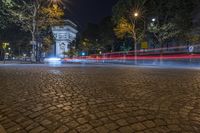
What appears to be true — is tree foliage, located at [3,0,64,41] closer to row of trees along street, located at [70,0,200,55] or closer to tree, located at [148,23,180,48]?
row of trees along street, located at [70,0,200,55]

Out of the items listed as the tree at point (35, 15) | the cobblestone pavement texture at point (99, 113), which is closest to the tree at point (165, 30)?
the tree at point (35, 15)

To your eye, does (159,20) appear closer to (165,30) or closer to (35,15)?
(165,30)

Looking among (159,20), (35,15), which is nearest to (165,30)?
(159,20)

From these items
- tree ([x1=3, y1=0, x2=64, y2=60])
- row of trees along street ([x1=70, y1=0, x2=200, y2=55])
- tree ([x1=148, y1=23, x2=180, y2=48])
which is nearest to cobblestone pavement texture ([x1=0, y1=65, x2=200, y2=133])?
tree ([x1=3, y1=0, x2=64, y2=60])

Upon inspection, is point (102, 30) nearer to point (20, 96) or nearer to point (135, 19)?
point (135, 19)

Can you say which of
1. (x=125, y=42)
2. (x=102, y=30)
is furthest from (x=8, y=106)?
(x=102, y=30)

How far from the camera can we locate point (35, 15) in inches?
1323

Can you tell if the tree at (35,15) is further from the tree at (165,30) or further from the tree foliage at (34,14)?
the tree at (165,30)

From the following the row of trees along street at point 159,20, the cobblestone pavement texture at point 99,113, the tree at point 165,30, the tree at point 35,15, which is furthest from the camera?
the tree at point 165,30

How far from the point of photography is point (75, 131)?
398 cm

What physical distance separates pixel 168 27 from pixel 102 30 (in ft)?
118

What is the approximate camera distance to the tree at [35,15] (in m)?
33.3

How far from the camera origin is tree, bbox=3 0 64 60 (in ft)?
109

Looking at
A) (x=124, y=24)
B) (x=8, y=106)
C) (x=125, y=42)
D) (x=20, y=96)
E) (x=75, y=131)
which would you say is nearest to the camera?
(x=75, y=131)
